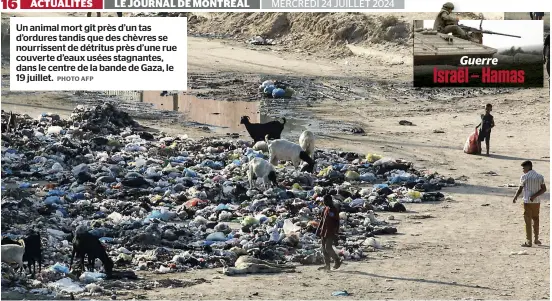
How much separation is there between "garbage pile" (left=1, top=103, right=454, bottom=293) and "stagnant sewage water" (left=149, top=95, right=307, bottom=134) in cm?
213

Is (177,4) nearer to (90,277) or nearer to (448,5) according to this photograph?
(90,277)

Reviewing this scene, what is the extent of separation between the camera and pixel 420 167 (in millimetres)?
22531

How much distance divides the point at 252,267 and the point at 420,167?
311 inches

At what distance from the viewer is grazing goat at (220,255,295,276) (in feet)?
49.7

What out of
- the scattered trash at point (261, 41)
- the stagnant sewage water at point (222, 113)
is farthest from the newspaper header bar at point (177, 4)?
the scattered trash at point (261, 41)

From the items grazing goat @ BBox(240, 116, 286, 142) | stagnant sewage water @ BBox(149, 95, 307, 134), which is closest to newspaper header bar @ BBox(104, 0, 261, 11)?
grazing goat @ BBox(240, 116, 286, 142)

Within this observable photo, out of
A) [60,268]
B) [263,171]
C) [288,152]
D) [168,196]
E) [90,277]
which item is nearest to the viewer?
[90,277]

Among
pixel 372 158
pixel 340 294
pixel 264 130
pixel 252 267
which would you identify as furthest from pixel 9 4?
pixel 372 158

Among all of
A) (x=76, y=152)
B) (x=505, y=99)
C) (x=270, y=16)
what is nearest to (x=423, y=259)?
(x=76, y=152)

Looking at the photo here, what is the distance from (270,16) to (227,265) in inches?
927

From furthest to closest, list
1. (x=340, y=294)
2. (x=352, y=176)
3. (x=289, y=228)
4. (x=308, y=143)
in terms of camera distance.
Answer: (x=308, y=143), (x=352, y=176), (x=289, y=228), (x=340, y=294)

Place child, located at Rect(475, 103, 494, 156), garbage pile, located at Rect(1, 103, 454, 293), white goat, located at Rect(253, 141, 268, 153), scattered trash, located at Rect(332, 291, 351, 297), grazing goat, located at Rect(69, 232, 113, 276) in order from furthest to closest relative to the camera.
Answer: child, located at Rect(475, 103, 494, 156)
white goat, located at Rect(253, 141, 268, 153)
garbage pile, located at Rect(1, 103, 454, 293)
grazing goat, located at Rect(69, 232, 113, 276)
scattered trash, located at Rect(332, 291, 351, 297)
